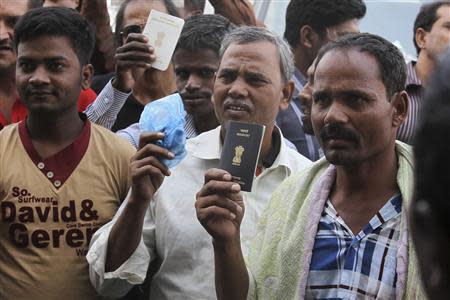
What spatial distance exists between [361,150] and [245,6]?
8.58ft

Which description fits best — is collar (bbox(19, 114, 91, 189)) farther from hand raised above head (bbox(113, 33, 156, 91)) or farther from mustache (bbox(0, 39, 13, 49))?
mustache (bbox(0, 39, 13, 49))

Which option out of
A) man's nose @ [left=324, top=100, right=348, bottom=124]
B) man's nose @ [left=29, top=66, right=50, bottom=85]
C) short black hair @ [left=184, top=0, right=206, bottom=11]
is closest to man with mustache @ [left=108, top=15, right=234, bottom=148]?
man's nose @ [left=29, top=66, right=50, bottom=85]

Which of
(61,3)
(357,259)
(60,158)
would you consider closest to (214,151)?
(60,158)

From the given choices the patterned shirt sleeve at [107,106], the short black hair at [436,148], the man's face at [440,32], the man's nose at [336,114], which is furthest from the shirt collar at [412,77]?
the short black hair at [436,148]

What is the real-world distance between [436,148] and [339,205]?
165cm

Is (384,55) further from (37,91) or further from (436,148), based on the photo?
(436,148)

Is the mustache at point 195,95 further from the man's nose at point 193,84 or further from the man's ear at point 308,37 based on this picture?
the man's ear at point 308,37

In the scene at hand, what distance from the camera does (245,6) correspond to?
4.97m

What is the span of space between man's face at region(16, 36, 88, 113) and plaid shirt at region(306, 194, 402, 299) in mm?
1307

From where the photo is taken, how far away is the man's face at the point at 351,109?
2490 mm

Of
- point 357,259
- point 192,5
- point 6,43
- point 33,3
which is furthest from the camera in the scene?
point 192,5

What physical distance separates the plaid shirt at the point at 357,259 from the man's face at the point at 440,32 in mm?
2390

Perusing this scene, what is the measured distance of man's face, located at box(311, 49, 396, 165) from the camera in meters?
2.49

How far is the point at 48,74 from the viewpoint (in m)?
3.40
